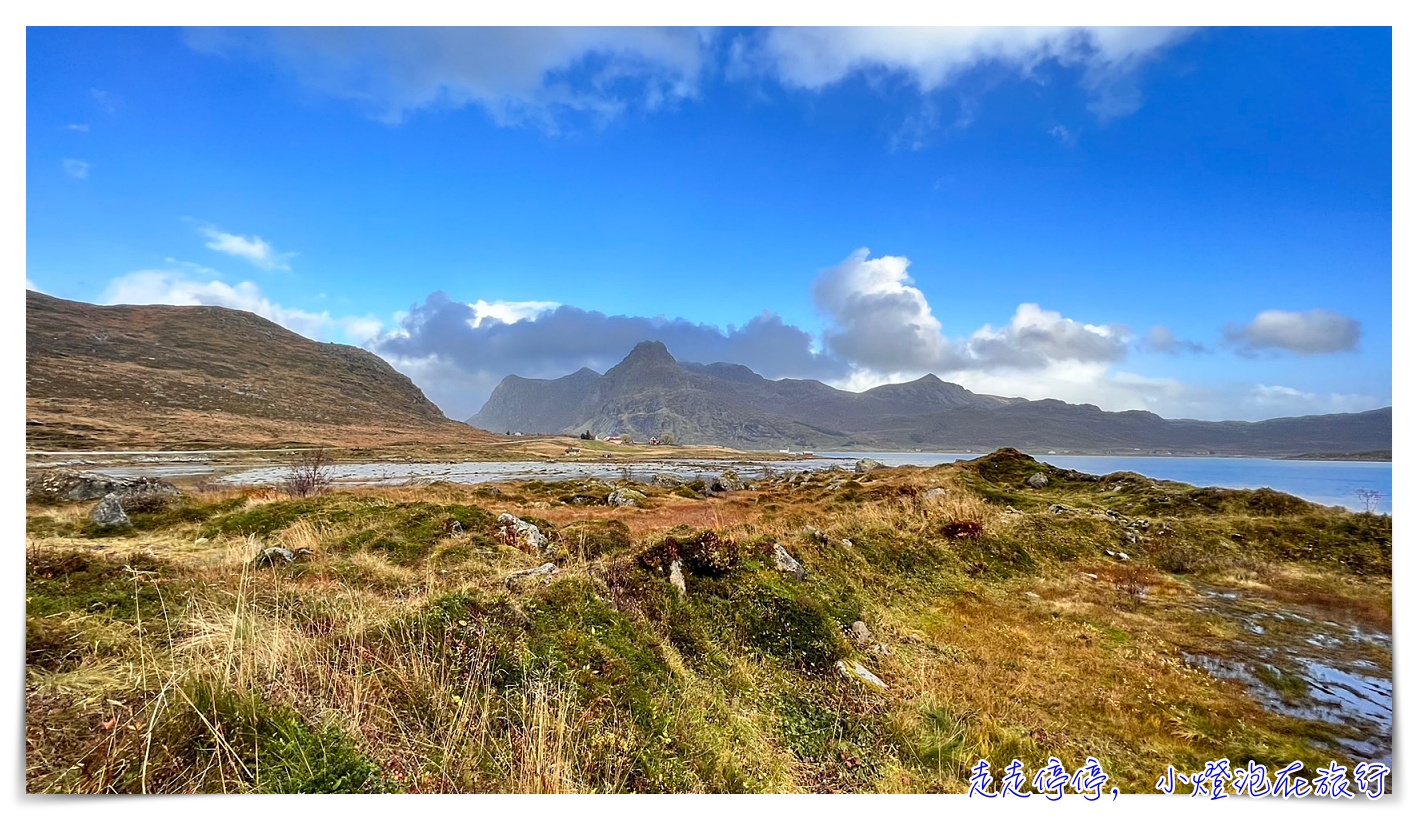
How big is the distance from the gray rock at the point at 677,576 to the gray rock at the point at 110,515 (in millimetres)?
13933

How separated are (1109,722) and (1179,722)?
844 mm

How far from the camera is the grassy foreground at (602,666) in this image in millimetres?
3584

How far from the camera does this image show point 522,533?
12062 millimetres

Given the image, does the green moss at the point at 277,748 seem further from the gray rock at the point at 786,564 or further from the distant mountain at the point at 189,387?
the distant mountain at the point at 189,387

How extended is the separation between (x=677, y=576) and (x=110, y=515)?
14337mm

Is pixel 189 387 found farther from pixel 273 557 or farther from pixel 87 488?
pixel 273 557

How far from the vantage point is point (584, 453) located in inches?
4766

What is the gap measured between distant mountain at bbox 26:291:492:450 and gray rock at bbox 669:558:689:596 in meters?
91.0

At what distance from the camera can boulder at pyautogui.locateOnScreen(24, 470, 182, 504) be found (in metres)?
15.3

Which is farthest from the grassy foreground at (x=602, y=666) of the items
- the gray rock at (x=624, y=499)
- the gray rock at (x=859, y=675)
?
the gray rock at (x=624, y=499)

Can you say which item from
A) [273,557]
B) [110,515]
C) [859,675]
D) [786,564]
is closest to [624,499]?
[110,515]

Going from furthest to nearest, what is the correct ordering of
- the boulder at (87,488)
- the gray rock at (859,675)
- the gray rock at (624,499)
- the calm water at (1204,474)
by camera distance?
the gray rock at (624,499)
the calm water at (1204,474)
the boulder at (87,488)
the gray rock at (859,675)

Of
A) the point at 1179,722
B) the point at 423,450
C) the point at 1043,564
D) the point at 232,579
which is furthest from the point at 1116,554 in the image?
the point at 423,450

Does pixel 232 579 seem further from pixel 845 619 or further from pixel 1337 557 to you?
pixel 1337 557
